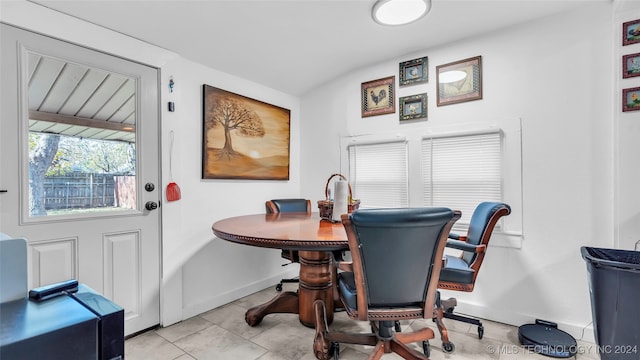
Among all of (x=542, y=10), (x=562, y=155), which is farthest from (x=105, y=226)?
(x=542, y=10)

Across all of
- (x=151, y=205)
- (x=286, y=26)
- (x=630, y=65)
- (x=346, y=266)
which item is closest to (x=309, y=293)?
(x=346, y=266)

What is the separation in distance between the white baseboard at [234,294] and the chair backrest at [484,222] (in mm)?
2057

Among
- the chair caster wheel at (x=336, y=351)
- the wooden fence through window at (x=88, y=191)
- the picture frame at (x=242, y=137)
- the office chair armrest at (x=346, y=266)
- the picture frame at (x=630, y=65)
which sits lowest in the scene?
the chair caster wheel at (x=336, y=351)

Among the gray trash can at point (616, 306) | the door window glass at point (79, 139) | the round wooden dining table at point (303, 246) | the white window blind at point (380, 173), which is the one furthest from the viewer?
the white window blind at point (380, 173)

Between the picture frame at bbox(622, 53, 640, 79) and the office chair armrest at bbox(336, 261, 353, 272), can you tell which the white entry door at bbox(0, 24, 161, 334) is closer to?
the office chair armrest at bbox(336, 261, 353, 272)

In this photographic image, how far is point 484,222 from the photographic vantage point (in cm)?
198

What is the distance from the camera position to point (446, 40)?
2551 mm

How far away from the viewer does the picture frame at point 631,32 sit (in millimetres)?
1909

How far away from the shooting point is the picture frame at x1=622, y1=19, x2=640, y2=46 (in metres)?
1.91

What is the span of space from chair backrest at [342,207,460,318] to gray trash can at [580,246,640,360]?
90 cm

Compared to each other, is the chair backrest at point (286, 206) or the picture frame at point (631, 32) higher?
the picture frame at point (631, 32)

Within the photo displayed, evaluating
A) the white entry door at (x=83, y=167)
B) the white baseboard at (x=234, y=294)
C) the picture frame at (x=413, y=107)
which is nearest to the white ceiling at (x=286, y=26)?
the white entry door at (x=83, y=167)

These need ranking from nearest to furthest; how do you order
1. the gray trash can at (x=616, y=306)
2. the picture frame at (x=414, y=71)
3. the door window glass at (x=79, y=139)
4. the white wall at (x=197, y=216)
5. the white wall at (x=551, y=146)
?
1. the gray trash can at (x=616, y=306)
2. the door window glass at (x=79, y=139)
3. the white wall at (x=551, y=146)
4. the white wall at (x=197, y=216)
5. the picture frame at (x=414, y=71)

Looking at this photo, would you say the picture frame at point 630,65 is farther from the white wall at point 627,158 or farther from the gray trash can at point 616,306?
the gray trash can at point 616,306
